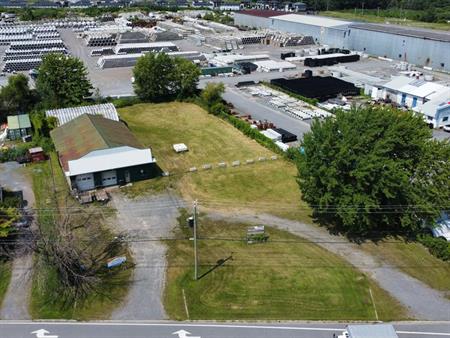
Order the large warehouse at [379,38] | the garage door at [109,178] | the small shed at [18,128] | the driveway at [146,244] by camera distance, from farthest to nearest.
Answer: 1. the large warehouse at [379,38]
2. the small shed at [18,128]
3. the garage door at [109,178]
4. the driveway at [146,244]

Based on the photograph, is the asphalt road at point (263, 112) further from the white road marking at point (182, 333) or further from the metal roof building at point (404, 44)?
the metal roof building at point (404, 44)

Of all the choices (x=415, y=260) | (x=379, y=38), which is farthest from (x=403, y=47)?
(x=415, y=260)

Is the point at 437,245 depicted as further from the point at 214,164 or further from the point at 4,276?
the point at 4,276

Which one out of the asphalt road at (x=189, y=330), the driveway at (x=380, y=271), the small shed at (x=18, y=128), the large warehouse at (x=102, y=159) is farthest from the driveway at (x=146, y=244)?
the small shed at (x=18, y=128)

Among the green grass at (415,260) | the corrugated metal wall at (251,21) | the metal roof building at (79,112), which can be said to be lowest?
the green grass at (415,260)

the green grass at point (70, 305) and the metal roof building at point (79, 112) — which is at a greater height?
the metal roof building at point (79, 112)

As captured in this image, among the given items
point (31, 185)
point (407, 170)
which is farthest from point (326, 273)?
point (31, 185)

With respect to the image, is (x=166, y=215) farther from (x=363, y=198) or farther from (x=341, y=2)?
(x=341, y=2)
